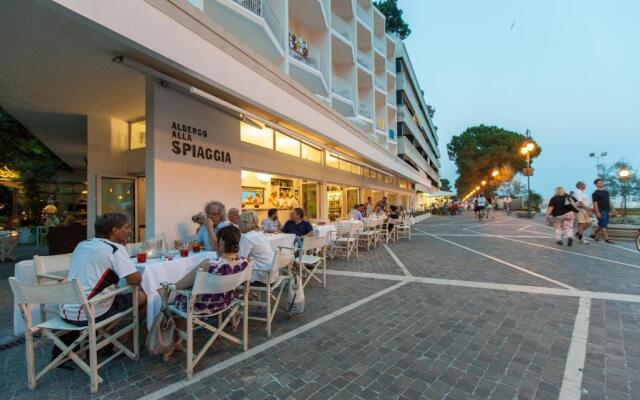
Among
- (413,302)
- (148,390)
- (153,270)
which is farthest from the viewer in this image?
(413,302)

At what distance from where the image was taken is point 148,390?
2.22m

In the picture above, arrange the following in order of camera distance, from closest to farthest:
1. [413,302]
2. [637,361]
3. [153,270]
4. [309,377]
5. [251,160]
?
[309,377], [637,361], [153,270], [413,302], [251,160]

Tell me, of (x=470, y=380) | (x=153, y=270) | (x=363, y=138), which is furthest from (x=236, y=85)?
(x=363, y=138)

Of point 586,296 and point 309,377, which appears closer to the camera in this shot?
point 309,377

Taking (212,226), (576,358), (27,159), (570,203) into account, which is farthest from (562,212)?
(27,159)

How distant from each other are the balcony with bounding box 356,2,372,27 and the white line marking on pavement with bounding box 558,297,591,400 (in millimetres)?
19411

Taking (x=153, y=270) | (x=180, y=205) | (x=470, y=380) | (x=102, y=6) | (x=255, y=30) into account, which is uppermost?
(x=255, y=30)

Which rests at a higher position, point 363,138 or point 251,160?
point 363,138

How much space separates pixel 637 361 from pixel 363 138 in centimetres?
1096

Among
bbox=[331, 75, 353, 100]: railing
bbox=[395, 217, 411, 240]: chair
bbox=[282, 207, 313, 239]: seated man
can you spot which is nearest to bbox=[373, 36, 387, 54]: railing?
bbox=[331, 75, 353, 100]: railing

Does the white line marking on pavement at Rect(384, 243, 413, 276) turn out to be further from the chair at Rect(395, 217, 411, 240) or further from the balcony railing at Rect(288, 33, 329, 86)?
the balcony railing at Rect(288, 33, 329, 86)

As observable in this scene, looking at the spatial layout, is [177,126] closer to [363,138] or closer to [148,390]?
[148,390]

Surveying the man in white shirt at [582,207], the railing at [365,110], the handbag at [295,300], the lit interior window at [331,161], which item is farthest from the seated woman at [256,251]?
the railing at [365,110]

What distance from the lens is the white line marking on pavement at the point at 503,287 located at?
163 inches
